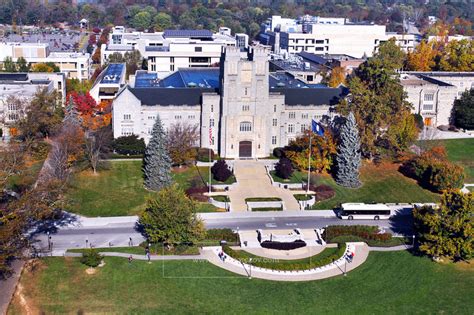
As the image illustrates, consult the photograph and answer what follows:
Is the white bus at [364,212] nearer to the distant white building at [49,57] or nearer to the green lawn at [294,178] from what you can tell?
the green lawn at [294,178]

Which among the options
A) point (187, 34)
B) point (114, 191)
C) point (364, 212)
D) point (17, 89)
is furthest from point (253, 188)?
point (187, 34)

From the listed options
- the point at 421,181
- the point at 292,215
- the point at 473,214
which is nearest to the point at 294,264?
the point at 292,215

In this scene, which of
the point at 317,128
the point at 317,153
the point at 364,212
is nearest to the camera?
the point at 364,212

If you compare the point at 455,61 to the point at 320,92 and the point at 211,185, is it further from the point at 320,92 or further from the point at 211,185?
the point at 211,185

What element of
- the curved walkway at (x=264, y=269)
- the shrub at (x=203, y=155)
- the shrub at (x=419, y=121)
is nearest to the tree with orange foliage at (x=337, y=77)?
the shrub at (x=419, y=121)

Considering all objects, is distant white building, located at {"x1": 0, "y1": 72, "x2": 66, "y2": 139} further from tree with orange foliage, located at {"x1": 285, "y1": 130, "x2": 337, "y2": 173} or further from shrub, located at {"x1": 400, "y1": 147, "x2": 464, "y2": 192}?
shrub, located at {"x1": 400, "y1": 147, "x2": 464, "y2": 192}

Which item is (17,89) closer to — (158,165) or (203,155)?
(203,155)
